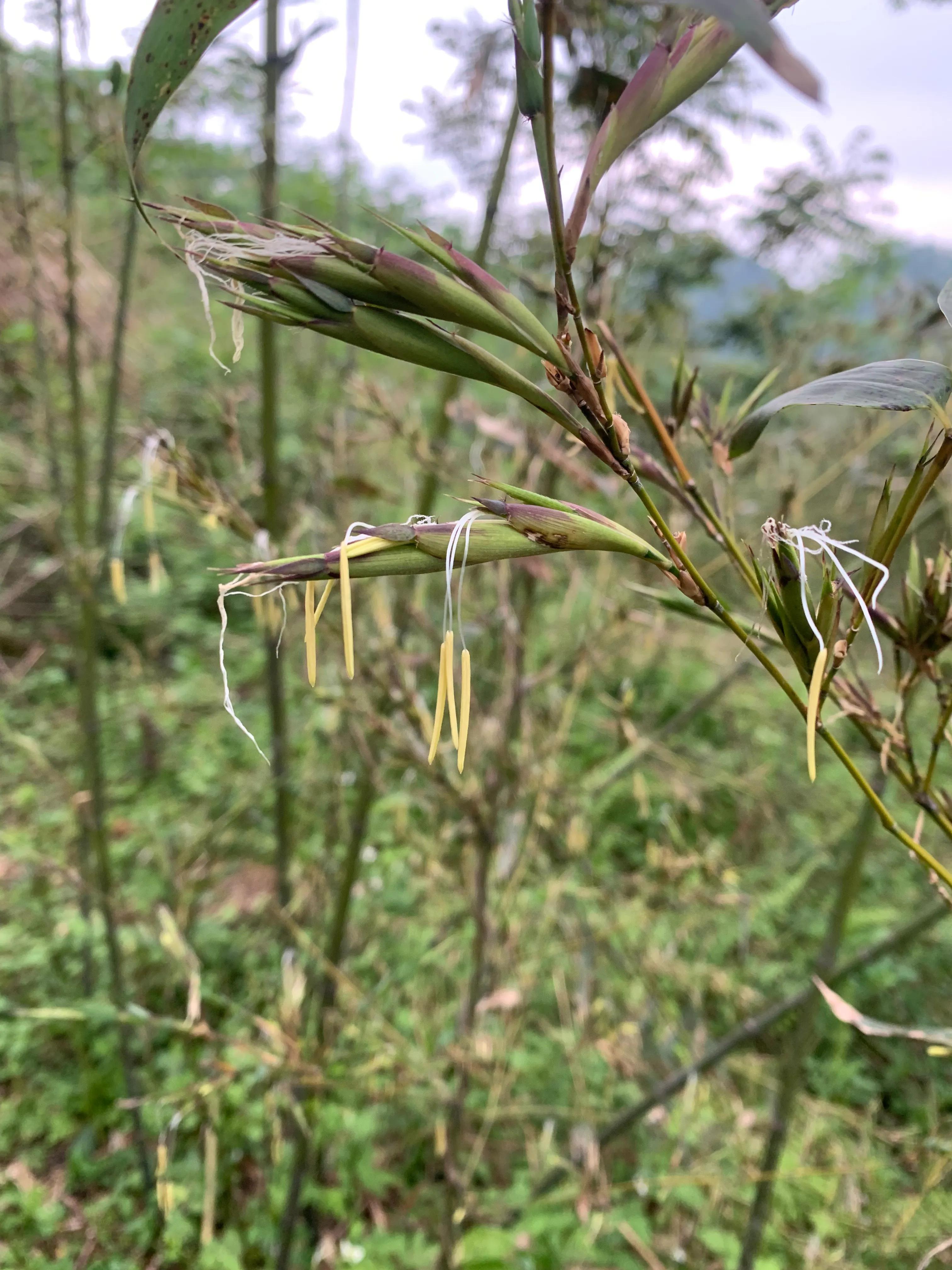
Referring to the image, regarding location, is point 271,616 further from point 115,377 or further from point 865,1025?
point 865,1025

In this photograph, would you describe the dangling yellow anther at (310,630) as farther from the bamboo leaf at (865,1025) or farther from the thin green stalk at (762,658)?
the bamboo leaf at (865,1025)

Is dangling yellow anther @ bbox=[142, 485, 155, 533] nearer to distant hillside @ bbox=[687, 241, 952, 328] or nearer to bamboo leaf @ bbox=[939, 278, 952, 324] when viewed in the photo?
bamboo leaf @ bbox=[939, 278, 952, 324]

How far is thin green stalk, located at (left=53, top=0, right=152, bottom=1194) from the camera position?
2.64ft

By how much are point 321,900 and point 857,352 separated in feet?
5.20

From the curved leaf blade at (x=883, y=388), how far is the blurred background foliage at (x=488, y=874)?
0.10 m

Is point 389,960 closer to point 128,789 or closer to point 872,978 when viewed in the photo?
point 128,789

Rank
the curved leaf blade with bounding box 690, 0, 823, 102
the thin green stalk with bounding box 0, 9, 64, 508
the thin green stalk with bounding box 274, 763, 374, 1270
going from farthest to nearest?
the thin green stalk with bounding box 274, 763, 374, 1270 → the thin green stalk with bounding box 0, 9, 64, 508 → the curved leaf blade with bounding box 690, 0, 823, 102

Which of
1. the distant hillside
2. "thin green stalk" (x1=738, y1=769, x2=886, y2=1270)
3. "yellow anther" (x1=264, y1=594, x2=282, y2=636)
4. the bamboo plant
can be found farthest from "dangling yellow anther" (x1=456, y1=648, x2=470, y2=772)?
the distant hillside

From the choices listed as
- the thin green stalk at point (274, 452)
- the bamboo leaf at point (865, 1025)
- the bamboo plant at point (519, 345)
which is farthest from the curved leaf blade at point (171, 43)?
the bamboo leaf at point (865, 1025)

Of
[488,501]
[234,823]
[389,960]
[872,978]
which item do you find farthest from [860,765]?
[488,501]

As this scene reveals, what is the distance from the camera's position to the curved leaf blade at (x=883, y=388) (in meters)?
0.23

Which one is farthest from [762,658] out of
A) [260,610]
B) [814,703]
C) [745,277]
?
[745,277]

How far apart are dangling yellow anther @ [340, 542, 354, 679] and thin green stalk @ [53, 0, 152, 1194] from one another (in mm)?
767

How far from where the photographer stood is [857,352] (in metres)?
1.61
